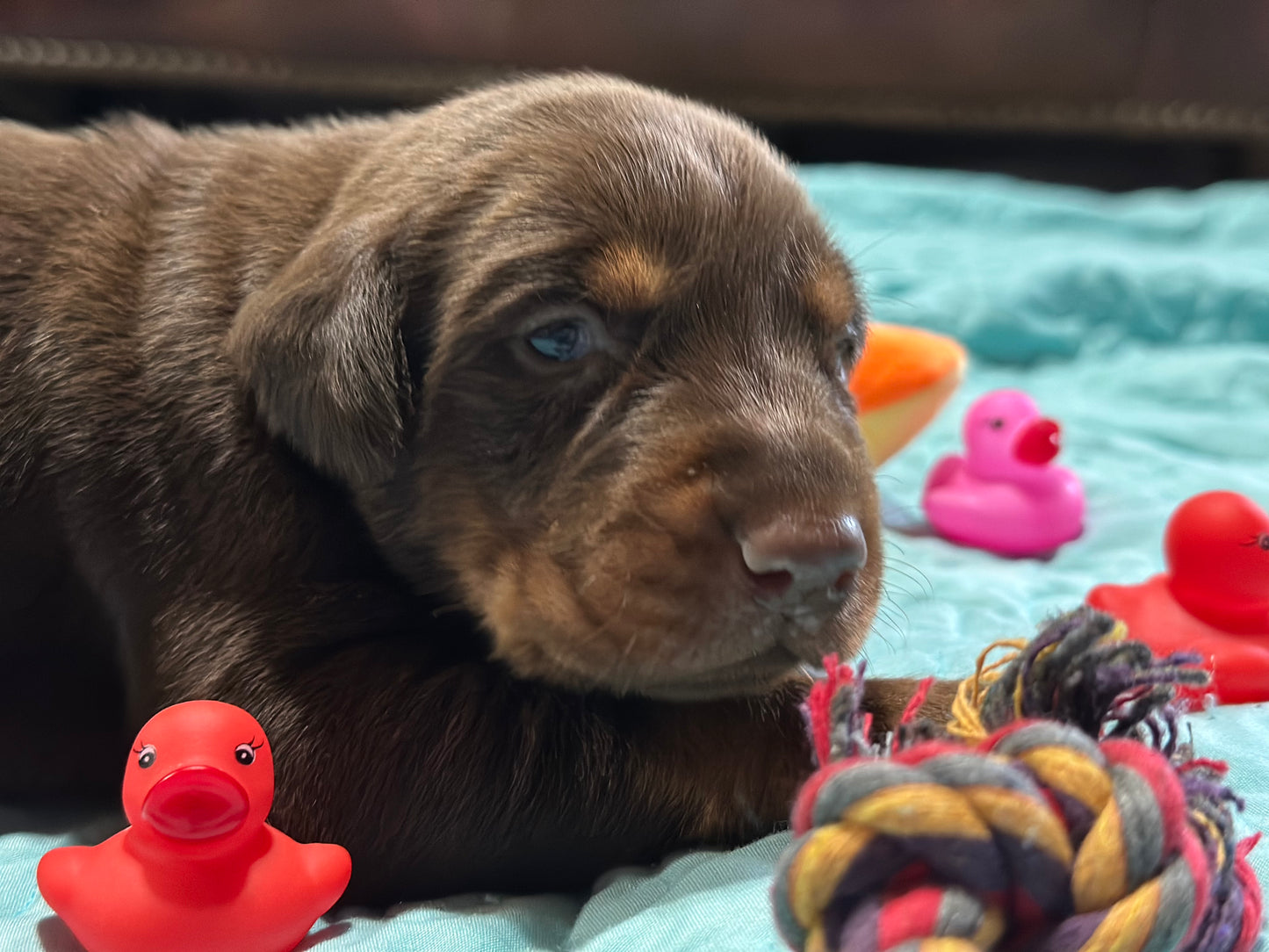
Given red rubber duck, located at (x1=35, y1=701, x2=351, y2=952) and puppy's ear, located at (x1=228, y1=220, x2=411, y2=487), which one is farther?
puppy's ear, located at (x1=228, y1=220, x2=411, y2=487)

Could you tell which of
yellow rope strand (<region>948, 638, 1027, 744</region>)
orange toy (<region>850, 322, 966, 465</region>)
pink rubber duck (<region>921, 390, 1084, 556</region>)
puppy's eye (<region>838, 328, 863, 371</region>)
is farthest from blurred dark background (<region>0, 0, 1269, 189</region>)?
yellow rope strand (<region>948, 638, 1027, 744</region>)

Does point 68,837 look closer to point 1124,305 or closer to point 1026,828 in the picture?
point 1026,828

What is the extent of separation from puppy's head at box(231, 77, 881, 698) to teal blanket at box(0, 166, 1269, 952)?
0.33 metres

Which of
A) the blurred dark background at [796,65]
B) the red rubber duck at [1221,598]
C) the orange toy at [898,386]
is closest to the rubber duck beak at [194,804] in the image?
the red rubber duck at [1221,598]

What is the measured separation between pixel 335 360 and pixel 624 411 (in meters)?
0.44

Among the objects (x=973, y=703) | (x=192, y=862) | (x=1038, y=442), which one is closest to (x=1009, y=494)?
(x=1038, y=442)

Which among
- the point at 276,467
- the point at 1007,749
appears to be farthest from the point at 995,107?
the point at 1007,749

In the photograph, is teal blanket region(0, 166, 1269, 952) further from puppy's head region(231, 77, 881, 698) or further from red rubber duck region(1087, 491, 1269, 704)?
puppy's head region(231, 77, 881, 698)

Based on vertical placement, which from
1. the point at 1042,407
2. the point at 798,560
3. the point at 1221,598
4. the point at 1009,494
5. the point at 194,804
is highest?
the point at 798,560

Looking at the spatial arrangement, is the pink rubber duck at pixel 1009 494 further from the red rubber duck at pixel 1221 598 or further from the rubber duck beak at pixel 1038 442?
the red rubber duck at pixel 1221 598

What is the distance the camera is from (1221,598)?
2.14 m

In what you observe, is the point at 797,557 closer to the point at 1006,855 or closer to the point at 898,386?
the point at 1006,855

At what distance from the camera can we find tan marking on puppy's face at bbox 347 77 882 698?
1553 mm

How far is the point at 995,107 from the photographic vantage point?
5.96 metres
